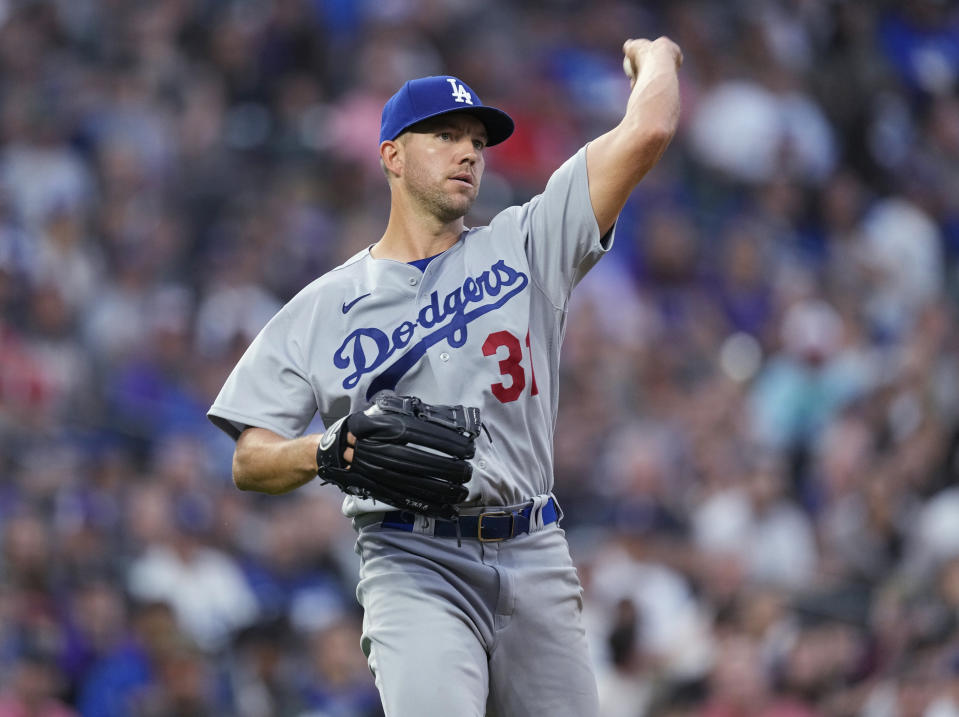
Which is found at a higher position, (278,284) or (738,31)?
(738,31)

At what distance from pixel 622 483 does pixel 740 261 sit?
8.12 feet

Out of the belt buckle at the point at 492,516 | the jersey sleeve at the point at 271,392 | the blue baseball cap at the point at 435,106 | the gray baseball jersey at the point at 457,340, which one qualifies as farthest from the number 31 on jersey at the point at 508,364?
the blue baseball cap at the point at 435,106

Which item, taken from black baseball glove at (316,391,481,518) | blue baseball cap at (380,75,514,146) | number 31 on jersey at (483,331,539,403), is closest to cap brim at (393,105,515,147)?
blue baseball cap at (380,75,514,146)

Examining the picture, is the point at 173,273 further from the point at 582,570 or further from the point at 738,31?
the point at 738,31

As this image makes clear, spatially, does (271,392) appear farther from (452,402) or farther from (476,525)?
(476,525)

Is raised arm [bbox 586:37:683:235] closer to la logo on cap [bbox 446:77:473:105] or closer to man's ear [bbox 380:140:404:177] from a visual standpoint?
la logo on cap [bbox 446:77:473:105]

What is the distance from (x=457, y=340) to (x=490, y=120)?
64 cm

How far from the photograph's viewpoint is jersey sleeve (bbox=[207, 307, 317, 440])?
4.00 metres

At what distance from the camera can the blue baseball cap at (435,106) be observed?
4062 mm

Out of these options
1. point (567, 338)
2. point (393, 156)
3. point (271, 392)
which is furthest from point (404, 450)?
point (567, 338)

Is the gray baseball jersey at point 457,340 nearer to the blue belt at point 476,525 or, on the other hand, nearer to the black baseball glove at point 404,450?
the blue belt at point 476,525

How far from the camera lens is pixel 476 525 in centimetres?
387

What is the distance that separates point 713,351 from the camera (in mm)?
10359

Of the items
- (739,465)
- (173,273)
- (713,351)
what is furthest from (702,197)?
(173,273)
